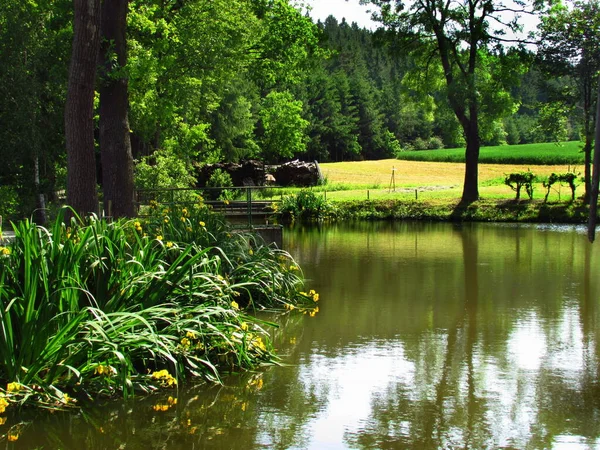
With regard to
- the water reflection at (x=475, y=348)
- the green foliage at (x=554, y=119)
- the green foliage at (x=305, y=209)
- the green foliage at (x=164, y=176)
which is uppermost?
the green foliage at (x=554, y=119)

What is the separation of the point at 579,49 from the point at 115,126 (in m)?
20.6

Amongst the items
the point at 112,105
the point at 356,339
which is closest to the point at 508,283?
the point at 356,339

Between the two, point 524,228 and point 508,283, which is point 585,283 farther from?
point 524,228

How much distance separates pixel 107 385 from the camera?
22.8 feet

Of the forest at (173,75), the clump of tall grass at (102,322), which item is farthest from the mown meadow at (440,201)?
the clump of tall grass at (102,322)

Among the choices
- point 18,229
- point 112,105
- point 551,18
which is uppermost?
point 551,18

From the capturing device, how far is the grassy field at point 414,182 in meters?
34.0

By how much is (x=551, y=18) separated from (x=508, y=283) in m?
19.1

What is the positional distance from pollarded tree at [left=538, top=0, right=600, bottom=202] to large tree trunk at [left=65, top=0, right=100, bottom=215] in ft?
69.5

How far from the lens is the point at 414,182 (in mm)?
43656

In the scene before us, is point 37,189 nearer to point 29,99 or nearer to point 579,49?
point 29,99

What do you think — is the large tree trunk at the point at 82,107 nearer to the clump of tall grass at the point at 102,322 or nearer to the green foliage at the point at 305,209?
the clump of tall grass at the point at 102,322

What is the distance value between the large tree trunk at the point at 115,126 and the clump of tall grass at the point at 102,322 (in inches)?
219

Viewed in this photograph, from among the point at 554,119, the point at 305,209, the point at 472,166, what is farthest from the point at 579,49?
the point at 305,209
